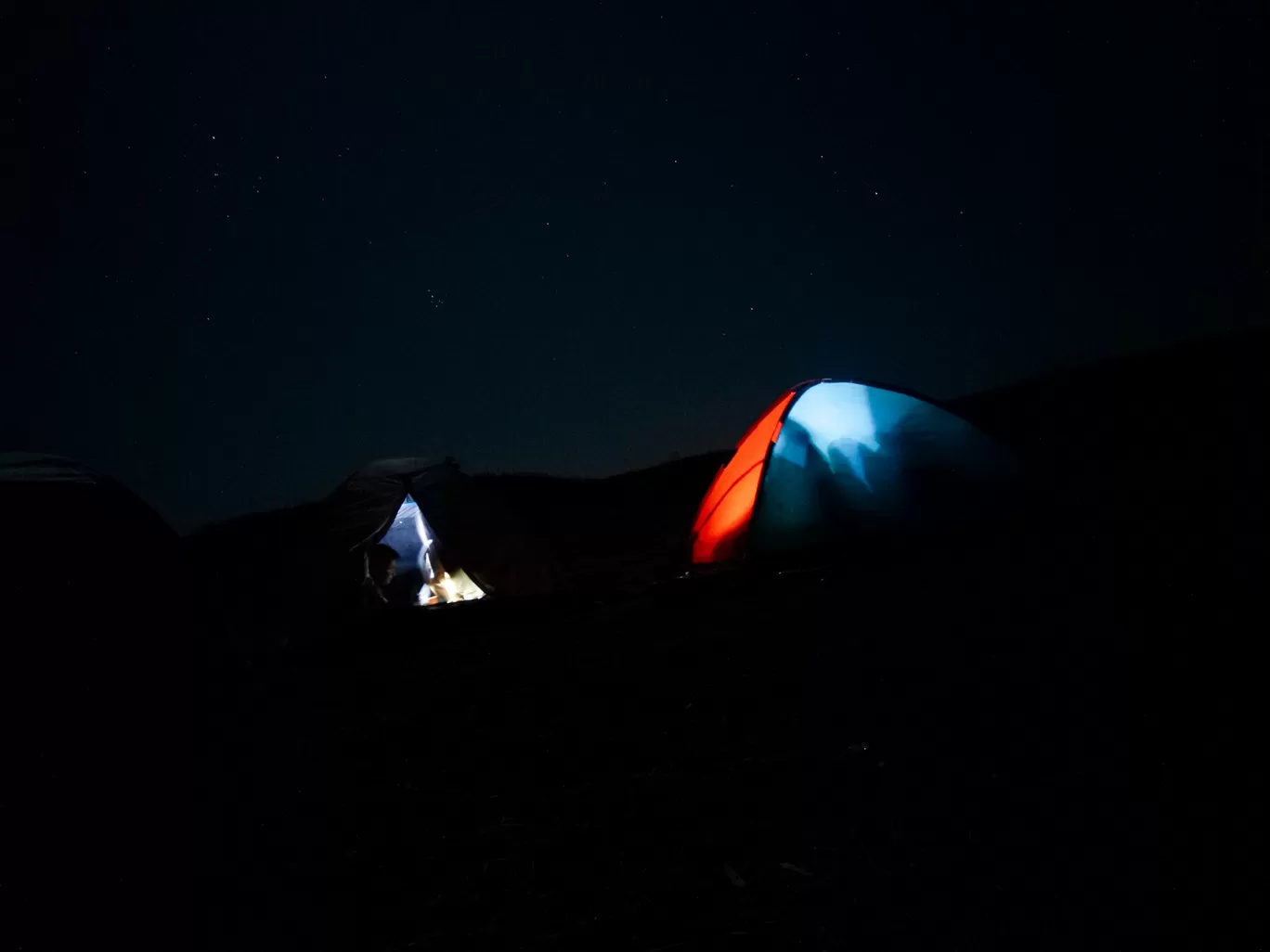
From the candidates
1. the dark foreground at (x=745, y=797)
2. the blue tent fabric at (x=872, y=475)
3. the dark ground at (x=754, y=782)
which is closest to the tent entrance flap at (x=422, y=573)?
the dark ground at (x=754, y=782)

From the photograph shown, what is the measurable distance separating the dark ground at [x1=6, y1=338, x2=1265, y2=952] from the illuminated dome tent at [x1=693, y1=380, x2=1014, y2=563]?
34.4 inches

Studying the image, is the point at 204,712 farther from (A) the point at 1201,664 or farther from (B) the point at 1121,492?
(B) the point at 1121,492

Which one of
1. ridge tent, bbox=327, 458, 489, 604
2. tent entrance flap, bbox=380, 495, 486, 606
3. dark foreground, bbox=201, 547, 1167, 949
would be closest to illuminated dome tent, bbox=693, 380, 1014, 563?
dark foreground, bbox=201, 547, 1167, 949

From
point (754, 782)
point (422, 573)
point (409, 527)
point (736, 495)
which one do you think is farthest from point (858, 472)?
point (409, 527)

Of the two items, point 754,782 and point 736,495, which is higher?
point 736,495

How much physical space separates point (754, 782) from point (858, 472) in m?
4.32

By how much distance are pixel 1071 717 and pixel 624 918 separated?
211 cm

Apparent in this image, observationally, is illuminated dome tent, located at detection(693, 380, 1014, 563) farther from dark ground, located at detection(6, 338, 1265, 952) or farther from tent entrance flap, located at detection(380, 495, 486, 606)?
tent entrance flap, located at detection(380, 495, 486, 606)

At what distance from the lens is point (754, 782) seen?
9.84ft

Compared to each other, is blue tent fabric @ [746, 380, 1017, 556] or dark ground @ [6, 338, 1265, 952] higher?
blue tent fabric @ [746, 380, 1017, 556]

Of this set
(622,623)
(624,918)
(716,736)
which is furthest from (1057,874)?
(622,623)

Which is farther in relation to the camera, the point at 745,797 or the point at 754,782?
A: the point at 754,782

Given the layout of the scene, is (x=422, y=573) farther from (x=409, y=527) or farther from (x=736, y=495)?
(x=736, y=495)

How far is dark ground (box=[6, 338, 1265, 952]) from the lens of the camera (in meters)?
2.08
